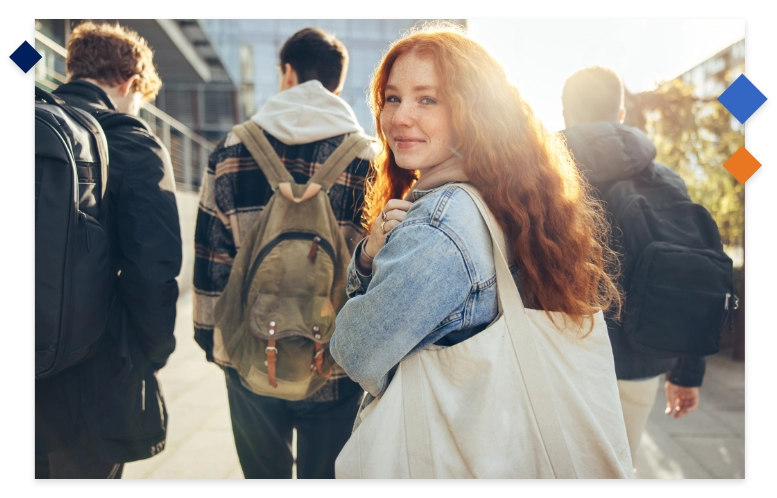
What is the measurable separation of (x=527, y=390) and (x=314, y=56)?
185 centimetres

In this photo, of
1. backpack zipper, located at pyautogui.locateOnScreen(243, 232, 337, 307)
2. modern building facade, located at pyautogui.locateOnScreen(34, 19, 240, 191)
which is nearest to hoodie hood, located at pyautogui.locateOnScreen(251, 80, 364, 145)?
backpack zipper, located at pyautogui.locateOnScreen(243, 232, 337, 307)

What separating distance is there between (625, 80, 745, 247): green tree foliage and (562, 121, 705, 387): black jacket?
4.15 metres

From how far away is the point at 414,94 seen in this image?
5.31ft

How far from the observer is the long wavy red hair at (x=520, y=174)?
1474mm

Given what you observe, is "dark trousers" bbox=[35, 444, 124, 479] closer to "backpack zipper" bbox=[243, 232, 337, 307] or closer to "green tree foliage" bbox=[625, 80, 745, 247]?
"backpack zipper" bbox=[243, 232, 337, 307]

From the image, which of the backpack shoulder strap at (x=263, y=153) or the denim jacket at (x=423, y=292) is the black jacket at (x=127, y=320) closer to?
the backpack shoulder strap at (x=263, y=153)

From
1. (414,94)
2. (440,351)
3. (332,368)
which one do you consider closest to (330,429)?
(332,368)

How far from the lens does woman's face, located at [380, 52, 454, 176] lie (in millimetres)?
A: 1600

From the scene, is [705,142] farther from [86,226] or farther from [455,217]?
[86,226]

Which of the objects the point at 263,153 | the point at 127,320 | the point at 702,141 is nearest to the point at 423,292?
the point at 263,153

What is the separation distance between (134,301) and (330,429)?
962mm
